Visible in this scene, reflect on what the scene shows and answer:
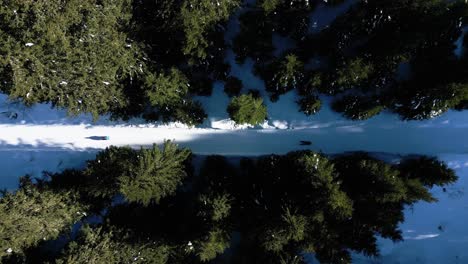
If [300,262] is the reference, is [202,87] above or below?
above

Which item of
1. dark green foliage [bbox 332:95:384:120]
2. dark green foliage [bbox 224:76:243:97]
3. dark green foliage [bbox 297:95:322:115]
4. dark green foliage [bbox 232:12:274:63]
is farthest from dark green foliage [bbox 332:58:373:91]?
dark green foliage [bbox 224:76:243:97]

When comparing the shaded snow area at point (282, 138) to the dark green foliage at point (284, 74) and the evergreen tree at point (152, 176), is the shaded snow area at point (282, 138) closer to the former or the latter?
the dark green foliage at point (284, 74)

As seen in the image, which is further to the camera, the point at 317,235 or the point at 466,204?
the point at 466,204

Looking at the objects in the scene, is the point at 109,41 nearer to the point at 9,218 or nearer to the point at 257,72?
the point at 257,72

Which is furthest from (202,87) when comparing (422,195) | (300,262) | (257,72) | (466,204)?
(466,204)

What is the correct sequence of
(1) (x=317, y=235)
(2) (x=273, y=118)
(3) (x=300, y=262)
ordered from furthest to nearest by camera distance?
(2) (x=273, y=118)
(3) (x=300, y=262)
(1) (x=317, y=235)

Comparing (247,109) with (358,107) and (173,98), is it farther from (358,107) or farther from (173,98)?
(358,107)
